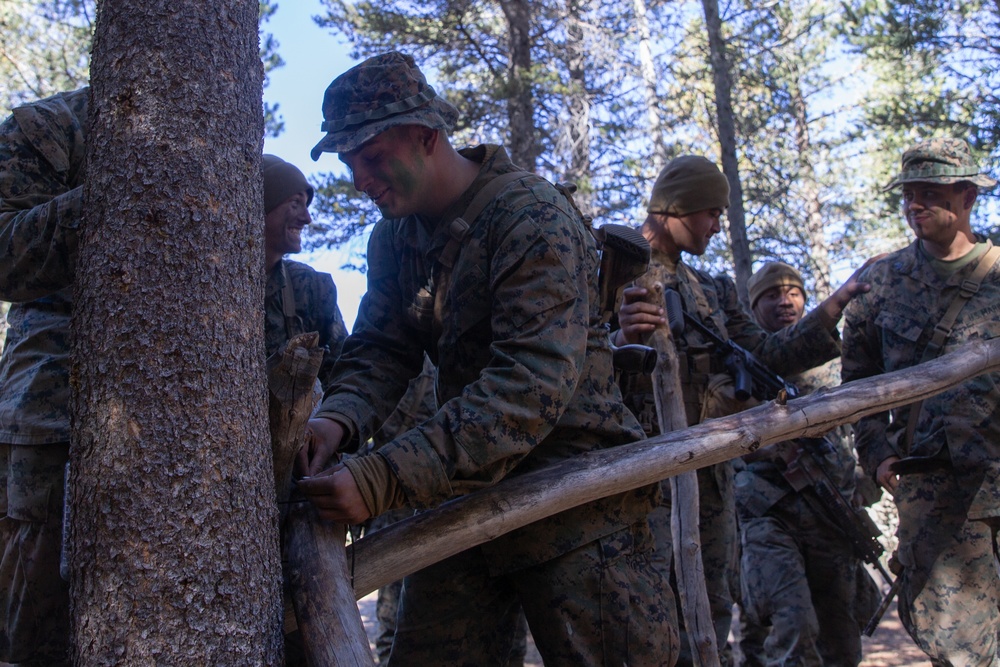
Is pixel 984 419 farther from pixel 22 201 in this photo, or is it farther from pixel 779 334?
pixel 22 201

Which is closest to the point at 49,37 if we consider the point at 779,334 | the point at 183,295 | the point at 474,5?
the point at 474,5

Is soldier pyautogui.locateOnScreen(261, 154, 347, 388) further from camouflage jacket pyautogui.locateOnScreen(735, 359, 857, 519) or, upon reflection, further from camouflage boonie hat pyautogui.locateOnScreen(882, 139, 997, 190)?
camouflage boonie hat pyautogui.locateOnScreen(882, 139, 997, 190)

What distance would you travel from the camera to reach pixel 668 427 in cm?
467

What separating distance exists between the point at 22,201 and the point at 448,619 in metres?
2.12

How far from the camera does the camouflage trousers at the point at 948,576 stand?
4617 mm

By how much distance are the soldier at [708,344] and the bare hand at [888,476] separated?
29.3 inches

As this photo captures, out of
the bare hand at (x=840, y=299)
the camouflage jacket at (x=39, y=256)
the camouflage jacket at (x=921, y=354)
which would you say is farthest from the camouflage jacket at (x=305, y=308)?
the camouflage jacket at (x=921, y=354)

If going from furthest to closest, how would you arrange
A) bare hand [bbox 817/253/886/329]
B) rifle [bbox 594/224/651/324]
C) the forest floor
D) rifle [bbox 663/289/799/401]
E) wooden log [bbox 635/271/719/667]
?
1. the forest floor
2. bare hand [bbox 817/253/886/329]
3. rifle [bbox 663/289/799/401]
4. wooden log [bbox 635/271/719/667]
5. rifle [bbox 594/224/651/324]

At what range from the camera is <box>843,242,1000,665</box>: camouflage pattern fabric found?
15.3ft

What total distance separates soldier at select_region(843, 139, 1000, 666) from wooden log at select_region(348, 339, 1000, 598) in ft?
4.69

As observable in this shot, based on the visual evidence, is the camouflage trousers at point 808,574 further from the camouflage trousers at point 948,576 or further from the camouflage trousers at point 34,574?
the camouflage trousers at point 34,574

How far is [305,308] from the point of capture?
15.4 ft

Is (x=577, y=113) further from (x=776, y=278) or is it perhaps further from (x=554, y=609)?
(x=554, y=609)

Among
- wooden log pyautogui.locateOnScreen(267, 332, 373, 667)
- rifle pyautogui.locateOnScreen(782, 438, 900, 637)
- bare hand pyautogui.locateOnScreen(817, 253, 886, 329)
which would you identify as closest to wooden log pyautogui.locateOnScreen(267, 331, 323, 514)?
wooden log pyautogui.locateOnScreen(267, 332, 373, 667)
